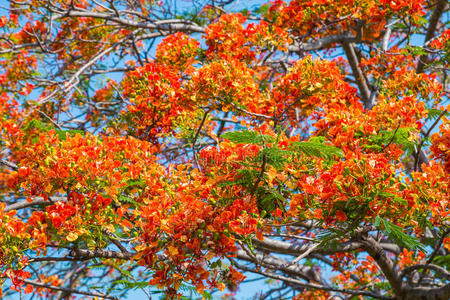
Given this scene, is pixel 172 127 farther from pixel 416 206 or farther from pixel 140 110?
pixel 416 206

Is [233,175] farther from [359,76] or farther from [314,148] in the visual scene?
[359,76]

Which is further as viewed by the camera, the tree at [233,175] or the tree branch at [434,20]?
the tree branch at [434,20]

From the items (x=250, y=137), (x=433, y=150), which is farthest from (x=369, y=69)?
(x=250, y=137)

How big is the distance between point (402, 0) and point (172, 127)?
2.50m

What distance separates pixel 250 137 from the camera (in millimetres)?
1826

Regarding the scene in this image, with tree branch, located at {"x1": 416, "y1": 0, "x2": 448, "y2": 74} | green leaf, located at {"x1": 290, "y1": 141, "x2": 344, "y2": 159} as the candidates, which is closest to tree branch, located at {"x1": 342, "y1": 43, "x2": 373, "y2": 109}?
tree branch, located at {"x1": 416, "y1": 0, "x2": 448, "y2": 74}

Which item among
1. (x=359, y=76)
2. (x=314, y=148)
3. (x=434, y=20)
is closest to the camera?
(x=314, y=148)

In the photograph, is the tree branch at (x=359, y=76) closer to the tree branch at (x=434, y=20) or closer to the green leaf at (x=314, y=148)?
the tree branch at (x=434, y=20)

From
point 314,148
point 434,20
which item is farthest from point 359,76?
point 314,148

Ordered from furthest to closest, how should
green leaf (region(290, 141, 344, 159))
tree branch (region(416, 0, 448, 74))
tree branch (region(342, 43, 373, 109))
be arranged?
tree branch (region(342, 43, 373, 109)) < tree branch (region(416, 0, 448, 74)) < green leaf (region(290, 141, 344, 159))

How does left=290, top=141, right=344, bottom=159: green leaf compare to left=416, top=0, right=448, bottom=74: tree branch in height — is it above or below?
below

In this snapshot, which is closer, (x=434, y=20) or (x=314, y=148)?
(x=314, y=148)

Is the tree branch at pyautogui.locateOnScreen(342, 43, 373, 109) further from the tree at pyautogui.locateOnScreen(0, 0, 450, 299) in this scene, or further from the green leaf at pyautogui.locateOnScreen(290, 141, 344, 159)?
the green leaf at pyautogui.locateOnScreen(290, 141, 344, 159)

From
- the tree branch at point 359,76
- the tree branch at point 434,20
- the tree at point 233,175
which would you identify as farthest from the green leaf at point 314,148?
Result: the tree branch at point 359,76
